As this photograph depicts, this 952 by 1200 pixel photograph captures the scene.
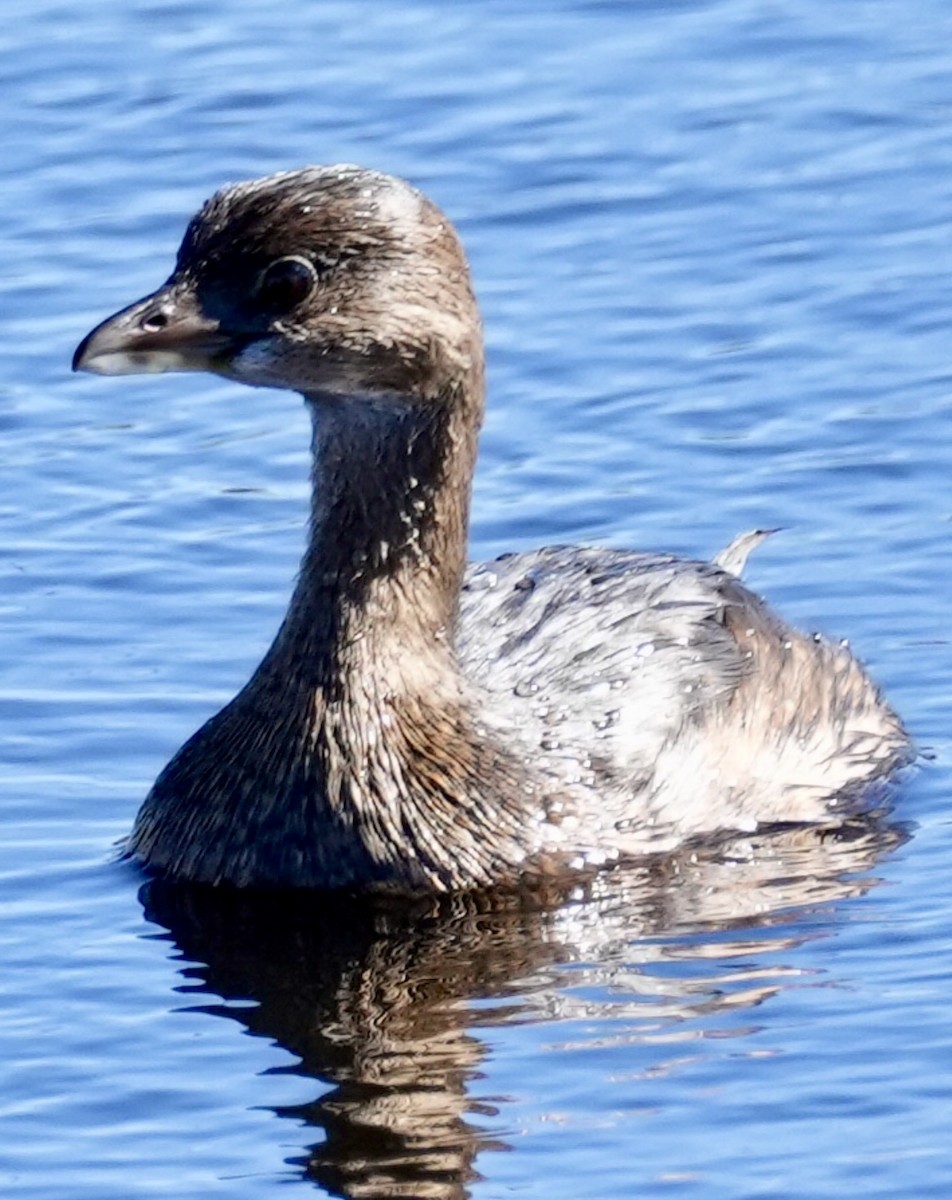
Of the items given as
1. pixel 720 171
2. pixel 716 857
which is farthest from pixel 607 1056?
pixel 720 171

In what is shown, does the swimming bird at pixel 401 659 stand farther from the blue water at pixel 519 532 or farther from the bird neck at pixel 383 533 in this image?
Result: the blue water at pixel 519 532

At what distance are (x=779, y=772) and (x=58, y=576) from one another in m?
2.79

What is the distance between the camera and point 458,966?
443 inches

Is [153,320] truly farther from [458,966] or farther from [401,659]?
[458,966]

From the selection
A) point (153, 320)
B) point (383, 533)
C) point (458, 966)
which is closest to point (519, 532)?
point (383, 533)

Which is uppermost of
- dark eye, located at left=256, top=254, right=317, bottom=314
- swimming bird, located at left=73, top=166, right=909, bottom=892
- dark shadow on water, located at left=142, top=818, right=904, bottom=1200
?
dark eye, located at left=256, top=254, right=317, bottom=314

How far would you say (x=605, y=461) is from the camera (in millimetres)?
14500

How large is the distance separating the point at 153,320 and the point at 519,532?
3113 millimetres

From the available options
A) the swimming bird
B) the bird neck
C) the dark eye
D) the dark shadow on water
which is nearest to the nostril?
the swimming bird

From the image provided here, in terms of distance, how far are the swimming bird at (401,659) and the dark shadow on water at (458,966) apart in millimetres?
137

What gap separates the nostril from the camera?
1132 cm

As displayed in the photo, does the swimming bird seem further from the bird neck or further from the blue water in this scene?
the blue water

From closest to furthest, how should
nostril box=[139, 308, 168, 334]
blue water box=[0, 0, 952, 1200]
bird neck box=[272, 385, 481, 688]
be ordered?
blue water box=[0, 0, 952, 1200] < nostril box=[139, 308, 168, 334] < bird neck box=[272, 385, 481, 688]

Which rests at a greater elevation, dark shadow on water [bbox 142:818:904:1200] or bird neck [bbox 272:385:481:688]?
bird neck [bbox 272:385:481:688]
